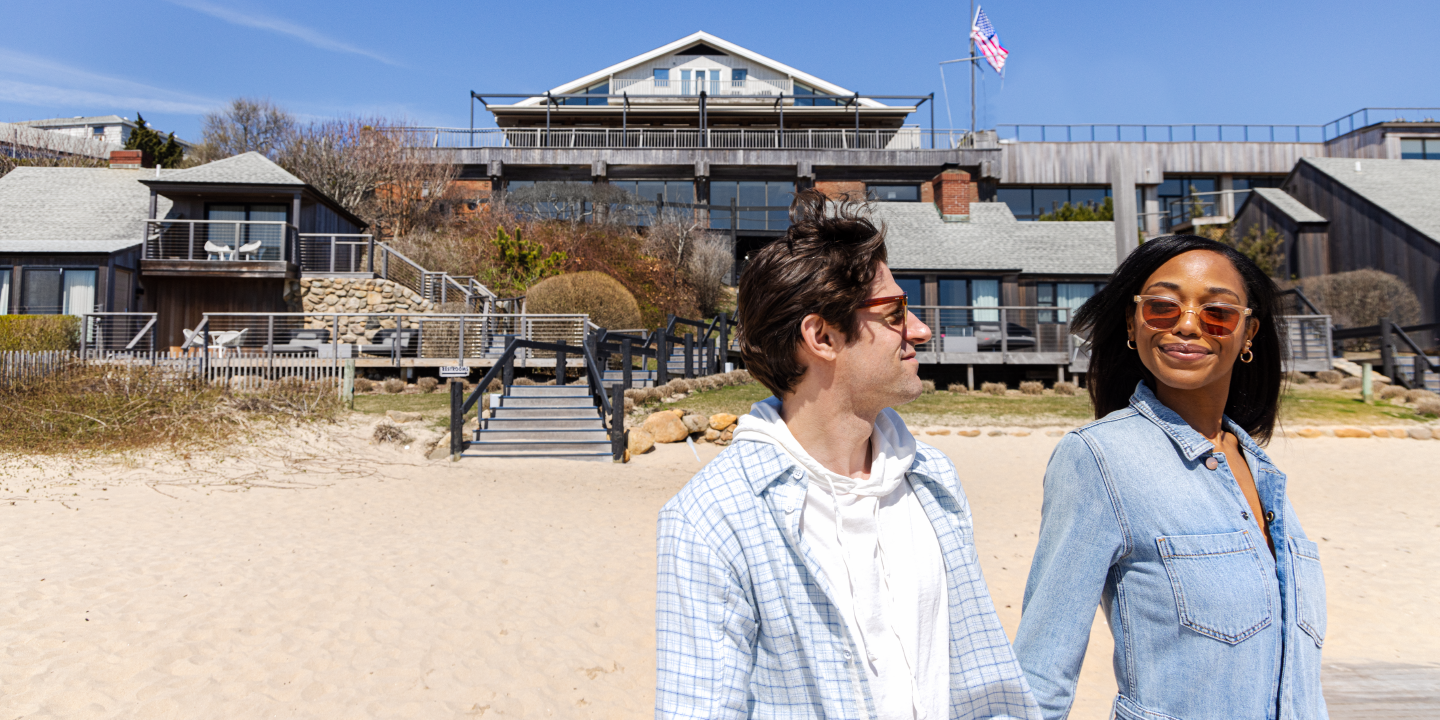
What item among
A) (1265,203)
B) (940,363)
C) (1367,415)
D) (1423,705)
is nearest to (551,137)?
(940,363)

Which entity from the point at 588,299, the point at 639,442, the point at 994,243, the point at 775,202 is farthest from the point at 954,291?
the point at 639,442

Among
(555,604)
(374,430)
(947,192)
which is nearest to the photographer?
(555,604)

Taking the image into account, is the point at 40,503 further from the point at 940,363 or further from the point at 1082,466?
the point at 940,363

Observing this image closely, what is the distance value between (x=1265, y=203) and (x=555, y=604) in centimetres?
3161

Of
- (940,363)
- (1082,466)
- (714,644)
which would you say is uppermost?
(940,363)

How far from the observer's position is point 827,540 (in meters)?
1.50

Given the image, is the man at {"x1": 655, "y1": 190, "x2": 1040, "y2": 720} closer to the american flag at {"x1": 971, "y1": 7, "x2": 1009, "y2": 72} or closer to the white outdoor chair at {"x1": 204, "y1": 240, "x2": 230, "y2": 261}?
the white outdoor chair at {"x1": 204, "y1": 240, "x2": 230, "y2": 261}

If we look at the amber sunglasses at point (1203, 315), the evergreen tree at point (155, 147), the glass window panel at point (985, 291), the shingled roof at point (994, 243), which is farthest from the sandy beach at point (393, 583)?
the evergreen tree at point (155, 147)

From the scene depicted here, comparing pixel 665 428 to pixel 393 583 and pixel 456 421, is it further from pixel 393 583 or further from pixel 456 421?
pixel 393 583

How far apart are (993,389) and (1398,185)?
19625 mm

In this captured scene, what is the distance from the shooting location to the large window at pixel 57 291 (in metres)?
22.8

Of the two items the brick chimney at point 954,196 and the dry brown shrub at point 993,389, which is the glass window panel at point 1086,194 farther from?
the dry brown shrub at point 993,389

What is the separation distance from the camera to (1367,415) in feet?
51.1

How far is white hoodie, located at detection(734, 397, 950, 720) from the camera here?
1479 mm
